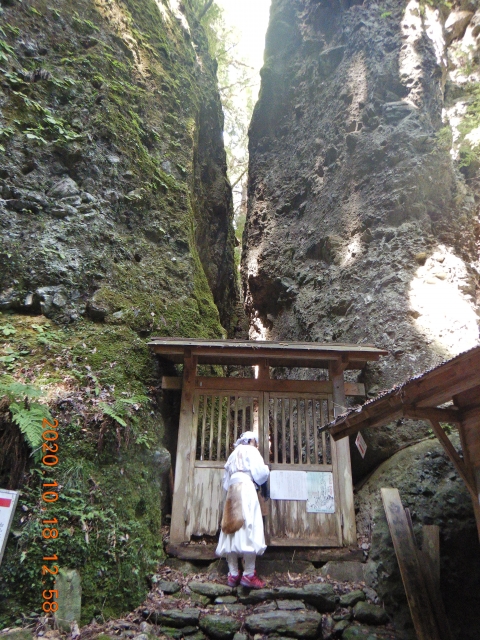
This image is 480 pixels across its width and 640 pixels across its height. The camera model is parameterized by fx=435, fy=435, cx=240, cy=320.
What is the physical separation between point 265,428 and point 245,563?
212 cm

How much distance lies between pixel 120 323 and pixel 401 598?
5973 mm

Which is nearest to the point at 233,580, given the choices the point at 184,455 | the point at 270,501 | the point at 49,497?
the point at 270,501

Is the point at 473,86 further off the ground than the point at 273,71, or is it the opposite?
the point at 273,71

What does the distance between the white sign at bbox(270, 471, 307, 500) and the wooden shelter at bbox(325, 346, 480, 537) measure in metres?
1.74

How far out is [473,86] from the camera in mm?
13633

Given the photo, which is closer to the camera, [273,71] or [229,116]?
[273,71]

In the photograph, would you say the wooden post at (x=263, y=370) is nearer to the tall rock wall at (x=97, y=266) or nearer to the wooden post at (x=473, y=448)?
the tall rock wall at (x=97, y=266)

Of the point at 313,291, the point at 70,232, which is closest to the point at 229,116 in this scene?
the point at 313,291

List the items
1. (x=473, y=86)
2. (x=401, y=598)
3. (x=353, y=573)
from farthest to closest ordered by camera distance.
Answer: (x=473, y=86) → (x=353, y=573) → (x=401, y=598)

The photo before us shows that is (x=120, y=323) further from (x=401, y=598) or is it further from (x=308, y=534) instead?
(x=401, y=598)

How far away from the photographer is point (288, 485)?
A: 6.84m

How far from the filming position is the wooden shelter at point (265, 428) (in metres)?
6.58

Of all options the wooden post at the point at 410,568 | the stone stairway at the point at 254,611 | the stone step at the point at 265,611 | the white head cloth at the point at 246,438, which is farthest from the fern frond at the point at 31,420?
the wooden post at the point at 410,568

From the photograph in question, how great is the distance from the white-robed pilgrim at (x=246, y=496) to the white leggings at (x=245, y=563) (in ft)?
0.22
